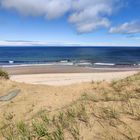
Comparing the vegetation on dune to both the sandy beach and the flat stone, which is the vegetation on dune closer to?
the flat stone

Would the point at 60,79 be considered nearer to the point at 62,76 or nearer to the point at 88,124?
the point at 62,76

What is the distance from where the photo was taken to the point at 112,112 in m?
5.14

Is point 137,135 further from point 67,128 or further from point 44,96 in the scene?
point 44,96

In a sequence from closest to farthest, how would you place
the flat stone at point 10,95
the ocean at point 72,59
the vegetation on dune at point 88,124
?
the vegetation on dune at point 88,124 → the flat stone at point 10,95 → the ocean at point 72,59

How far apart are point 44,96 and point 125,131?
13.9ft

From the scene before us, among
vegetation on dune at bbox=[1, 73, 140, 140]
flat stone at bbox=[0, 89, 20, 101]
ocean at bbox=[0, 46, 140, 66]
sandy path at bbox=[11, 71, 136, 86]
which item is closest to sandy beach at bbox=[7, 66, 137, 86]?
sandy path at bbox=[11, 71, 136, 86]

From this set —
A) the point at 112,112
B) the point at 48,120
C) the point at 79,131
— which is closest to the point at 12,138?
the point at 48,120

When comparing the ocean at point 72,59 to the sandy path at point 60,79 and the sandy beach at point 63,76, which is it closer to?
the sandy beach at point 63,76

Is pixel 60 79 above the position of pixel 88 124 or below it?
below

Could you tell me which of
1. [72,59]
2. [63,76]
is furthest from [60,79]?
[72,59]

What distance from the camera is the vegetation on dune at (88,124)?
14.6 ft

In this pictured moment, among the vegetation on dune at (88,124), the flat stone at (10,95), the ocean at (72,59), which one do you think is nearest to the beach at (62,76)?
the flat stone at (10,95)

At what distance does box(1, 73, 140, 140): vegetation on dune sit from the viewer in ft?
14.6

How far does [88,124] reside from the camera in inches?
189
